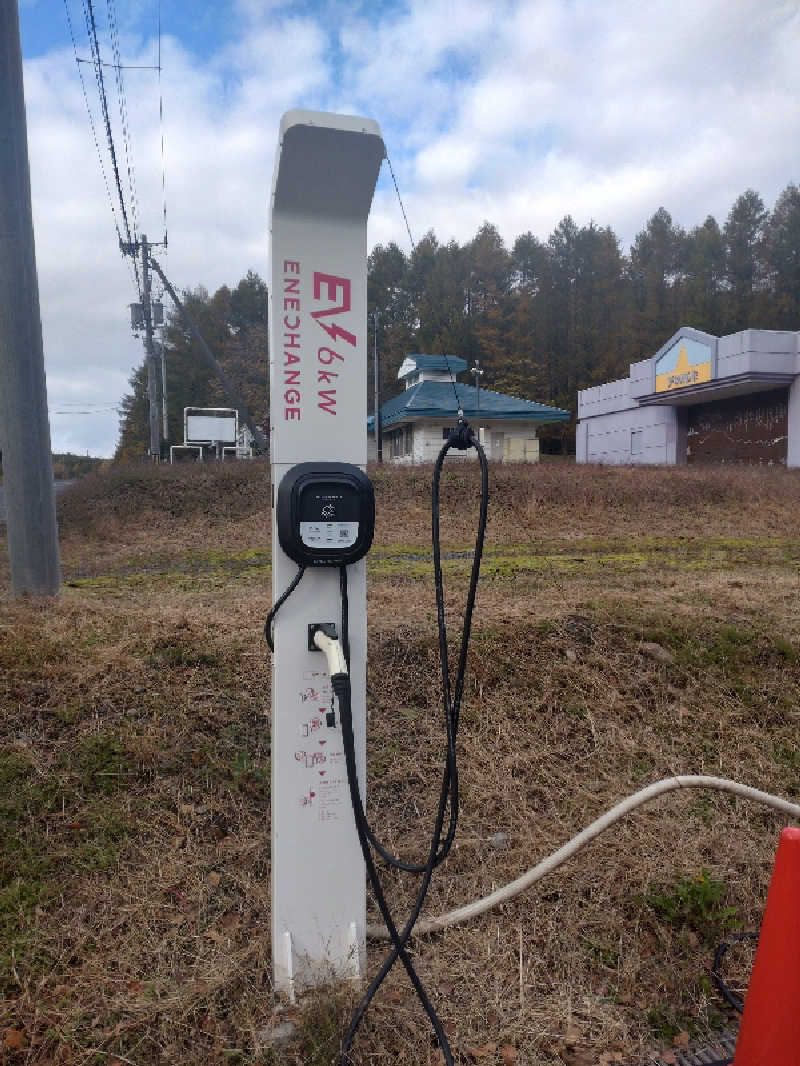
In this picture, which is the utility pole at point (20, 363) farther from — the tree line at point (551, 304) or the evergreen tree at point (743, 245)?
the evergreen tree at point (743, 245)

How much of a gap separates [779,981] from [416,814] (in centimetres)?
162

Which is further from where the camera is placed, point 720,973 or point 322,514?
point 720,973

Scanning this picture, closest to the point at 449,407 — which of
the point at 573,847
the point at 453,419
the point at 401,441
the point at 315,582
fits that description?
the point at 453,419

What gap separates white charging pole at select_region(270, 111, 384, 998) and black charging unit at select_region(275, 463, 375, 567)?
56 mm

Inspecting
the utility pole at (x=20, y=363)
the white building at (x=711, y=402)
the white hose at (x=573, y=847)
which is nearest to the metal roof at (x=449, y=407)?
the white building at (x=711, y=402)

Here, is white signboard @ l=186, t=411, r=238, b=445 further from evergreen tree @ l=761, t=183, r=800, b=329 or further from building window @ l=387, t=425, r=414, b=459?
evergreen tree @ l=761, t=183, r=800, b=329

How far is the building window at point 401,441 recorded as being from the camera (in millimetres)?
25438

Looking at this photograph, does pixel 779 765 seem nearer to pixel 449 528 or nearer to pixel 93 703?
pixel 93 703

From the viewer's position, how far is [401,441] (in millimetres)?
26766

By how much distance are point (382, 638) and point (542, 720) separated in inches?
42.8

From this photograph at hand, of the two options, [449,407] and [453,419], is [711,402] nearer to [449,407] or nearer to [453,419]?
[453,419]

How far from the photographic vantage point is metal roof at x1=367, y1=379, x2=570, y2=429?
22.7 m

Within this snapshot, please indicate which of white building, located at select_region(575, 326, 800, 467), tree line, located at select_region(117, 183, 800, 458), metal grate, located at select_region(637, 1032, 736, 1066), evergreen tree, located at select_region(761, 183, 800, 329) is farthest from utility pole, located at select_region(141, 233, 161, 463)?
evergreen tree, located at select_region(761, 183, 800, 329)

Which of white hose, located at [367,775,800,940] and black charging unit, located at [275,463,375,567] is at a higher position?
black charging unit, located at [275,463,375,567]
